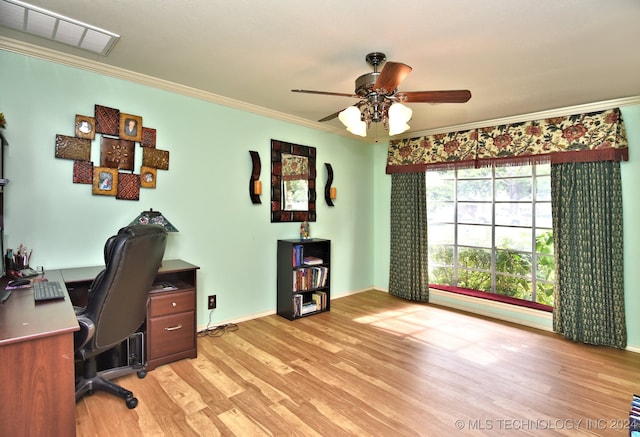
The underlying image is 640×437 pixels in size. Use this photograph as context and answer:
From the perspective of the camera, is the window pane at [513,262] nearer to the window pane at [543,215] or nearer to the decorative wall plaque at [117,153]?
the window pane at [543,215]

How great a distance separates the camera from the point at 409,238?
15.5ft

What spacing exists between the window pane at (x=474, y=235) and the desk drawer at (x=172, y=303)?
137 inches

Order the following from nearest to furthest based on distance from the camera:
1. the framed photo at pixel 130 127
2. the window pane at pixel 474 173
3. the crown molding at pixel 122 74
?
the crown molding at pixel 122 74 < the framed photo at pixel 130 127 < the window pane at pixel 474 173

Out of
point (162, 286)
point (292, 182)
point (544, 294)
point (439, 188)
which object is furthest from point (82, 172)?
point (544, 294)

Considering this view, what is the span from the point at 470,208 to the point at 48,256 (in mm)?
4523

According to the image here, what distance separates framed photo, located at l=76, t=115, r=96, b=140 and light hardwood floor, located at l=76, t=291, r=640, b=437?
1.92 m

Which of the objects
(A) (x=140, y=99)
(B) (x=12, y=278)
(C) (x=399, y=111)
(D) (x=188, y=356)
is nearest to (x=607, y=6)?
(C) (x=399, y=111)

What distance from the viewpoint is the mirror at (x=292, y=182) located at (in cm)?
393

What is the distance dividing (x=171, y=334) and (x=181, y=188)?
1.34 meters

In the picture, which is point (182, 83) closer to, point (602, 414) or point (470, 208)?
point (470, 208)

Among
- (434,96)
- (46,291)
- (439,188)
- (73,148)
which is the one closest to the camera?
(46,291)

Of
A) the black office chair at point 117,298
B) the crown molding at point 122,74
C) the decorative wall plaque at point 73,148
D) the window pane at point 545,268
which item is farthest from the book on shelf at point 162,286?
the window pane at point 545,268

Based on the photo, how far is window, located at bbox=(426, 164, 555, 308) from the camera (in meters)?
3.84

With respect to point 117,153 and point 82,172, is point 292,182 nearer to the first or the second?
point 117,153
